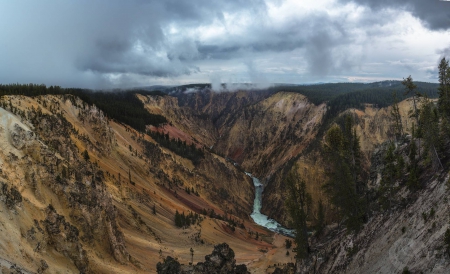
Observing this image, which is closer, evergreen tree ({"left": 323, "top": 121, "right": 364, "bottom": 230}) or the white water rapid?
evergreen tree ({"left": 323, "top": 121, "right": 364, "bottom": 230})

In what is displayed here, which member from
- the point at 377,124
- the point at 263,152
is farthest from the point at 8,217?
the point at 263,152

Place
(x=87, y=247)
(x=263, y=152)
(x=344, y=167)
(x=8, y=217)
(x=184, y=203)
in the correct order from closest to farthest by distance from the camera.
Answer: (x=8, y=217), (x=87, y=247), (x=344, y=167), (x=184, y=203), (x=263, y=152)

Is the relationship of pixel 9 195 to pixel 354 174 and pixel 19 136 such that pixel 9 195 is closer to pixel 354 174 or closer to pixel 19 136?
pixel 19 136

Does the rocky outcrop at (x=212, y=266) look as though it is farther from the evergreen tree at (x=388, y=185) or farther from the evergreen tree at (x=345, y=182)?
the evergreen tree at (x=388, y=185)

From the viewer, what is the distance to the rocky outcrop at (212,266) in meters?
19.7

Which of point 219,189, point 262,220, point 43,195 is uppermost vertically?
point 43,195

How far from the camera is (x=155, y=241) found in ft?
121

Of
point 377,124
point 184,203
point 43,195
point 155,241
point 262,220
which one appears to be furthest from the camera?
point 377,124

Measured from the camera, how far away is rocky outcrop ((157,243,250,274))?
19688 mm

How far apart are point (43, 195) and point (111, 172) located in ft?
94.5

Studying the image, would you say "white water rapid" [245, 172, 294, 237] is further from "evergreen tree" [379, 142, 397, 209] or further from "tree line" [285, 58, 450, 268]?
"evergreen tree" [379, 142, 397, 209]

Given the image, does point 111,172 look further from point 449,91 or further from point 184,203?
point 449,91

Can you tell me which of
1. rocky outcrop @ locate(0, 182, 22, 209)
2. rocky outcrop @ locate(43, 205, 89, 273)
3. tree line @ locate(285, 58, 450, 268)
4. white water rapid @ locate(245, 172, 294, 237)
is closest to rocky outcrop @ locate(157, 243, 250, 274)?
rocky outcrop @ locate(43, 205, 89, 273)

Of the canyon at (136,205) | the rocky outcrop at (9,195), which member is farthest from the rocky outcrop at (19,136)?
the rocky outcrop at (9,195)
